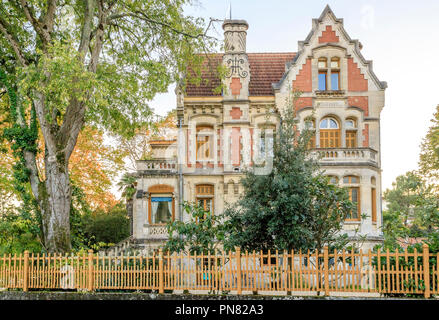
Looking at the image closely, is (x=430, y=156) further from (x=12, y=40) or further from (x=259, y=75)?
(x=12, y=40)

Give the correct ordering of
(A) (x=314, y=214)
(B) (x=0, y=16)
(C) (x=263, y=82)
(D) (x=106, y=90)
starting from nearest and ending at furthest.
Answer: (A) (x=314, y=214)
(D) (x=106, y=90)
(B) (x=0, y=16)
(C) (x=263, y=82)

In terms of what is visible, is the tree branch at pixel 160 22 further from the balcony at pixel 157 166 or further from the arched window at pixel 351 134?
the arched window at pixel 351 134

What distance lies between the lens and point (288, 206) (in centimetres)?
1188

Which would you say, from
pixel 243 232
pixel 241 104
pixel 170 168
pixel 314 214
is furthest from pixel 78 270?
pixel 241 104

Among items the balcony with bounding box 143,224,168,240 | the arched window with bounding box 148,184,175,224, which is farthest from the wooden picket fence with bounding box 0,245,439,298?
the arched window with bounding box 148,184,175,224

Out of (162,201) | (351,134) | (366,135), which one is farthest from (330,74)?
(162,201)

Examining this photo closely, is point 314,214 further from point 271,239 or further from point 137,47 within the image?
point 137,47

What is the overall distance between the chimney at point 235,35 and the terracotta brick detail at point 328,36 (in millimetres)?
4239

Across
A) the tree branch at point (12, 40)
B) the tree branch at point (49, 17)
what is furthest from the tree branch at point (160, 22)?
the tree branch at point (12, 40)

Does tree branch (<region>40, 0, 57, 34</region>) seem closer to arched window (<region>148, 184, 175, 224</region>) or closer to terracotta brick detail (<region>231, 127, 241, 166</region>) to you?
arched window (<region>148, 184, 175, 224</region>)

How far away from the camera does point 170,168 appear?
2394 cm

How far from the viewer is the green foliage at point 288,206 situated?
12.0 meters

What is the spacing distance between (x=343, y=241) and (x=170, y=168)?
13.1 m

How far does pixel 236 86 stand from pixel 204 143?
143 inches
